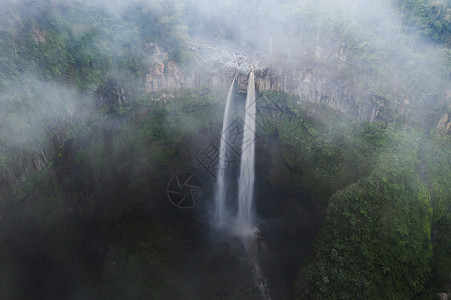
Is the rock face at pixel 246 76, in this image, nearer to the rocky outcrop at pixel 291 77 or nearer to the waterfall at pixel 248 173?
the rocky outcrop at pixel 291 77

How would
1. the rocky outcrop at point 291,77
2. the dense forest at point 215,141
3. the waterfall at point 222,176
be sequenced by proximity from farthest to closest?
the waterfall at point 222,176 < the rocky outcrop at point 291,77 < the dense forest at point 215,141

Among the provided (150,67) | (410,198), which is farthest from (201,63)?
(410,198)

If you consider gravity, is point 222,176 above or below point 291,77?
below

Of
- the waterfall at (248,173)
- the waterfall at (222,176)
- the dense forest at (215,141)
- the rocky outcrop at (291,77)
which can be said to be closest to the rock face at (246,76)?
the rocky outcrop at (291,77)

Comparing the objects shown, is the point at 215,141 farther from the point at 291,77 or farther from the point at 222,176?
the point at 291,77

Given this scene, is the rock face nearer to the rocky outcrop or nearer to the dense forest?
the rocky outcrop

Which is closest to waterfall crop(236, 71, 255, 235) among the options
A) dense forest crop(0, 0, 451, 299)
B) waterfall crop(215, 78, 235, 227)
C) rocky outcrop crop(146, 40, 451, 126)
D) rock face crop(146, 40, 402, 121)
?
dense forest crop(0, 0, 451, 299)

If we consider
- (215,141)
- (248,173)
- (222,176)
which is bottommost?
(222,176)

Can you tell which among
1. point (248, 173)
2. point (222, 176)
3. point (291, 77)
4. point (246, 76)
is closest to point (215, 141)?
point (222, 176)

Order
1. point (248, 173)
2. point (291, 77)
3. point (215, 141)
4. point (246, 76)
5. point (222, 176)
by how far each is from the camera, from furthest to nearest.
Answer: point (215, 141) < point (222, 176) < point (291, 77) < point (246, 76) < point (248, 173)
